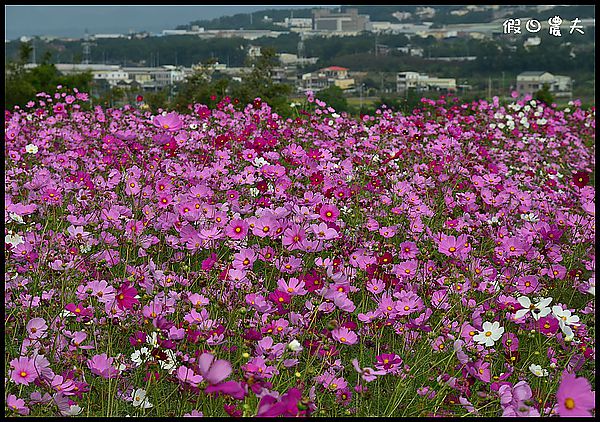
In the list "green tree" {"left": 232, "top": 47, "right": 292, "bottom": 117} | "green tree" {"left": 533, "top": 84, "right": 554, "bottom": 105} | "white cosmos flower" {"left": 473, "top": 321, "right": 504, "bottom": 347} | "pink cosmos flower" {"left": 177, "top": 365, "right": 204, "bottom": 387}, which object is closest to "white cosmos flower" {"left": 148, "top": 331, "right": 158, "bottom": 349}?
"pink cosmos flower" {"left": 177, "top": 365, "right": 204, "bottom": 387}

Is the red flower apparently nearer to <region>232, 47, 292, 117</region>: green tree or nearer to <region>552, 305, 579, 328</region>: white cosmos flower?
<region>552, 305, 579, 328</region>: white cosmos flower

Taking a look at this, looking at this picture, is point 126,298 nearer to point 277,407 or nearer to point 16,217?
point 277,407

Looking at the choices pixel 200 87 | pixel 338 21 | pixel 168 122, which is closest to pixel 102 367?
pixel 168 122

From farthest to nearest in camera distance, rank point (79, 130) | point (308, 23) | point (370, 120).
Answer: point (308, 23) < point (370, 120) < point (79, 130)

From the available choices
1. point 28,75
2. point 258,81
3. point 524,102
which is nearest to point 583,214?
point 524,102

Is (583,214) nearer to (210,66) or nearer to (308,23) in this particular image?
(210,66)

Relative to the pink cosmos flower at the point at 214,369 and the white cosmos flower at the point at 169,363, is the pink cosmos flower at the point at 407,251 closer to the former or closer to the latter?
the white cosmos flower at the point at 169,363

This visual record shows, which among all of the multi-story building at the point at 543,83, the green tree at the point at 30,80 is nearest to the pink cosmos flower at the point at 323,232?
the green tree at the point at 30,80
